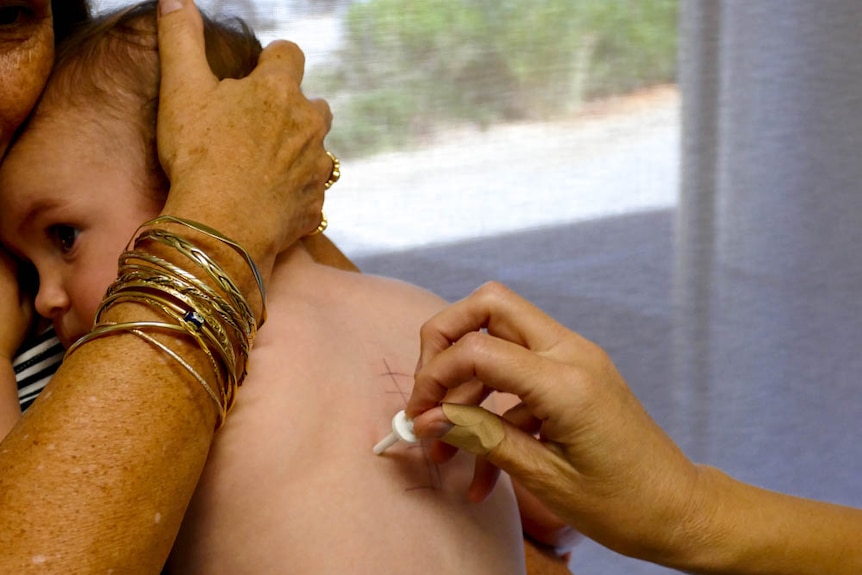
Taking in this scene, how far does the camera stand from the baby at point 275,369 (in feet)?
2.83

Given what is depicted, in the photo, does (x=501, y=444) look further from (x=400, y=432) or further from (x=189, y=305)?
(x=189, y=305)

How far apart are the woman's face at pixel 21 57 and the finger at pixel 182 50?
0.11 meters

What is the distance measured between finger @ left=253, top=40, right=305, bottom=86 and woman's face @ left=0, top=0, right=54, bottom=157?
0.20 meters

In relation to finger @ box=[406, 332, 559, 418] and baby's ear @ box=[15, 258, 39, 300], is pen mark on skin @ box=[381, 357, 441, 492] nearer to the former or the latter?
finger @ box=[406, 332, 559, 418]

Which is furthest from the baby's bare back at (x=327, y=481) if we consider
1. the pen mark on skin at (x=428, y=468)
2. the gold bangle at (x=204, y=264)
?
the gold bangle at (x=204, y=264)

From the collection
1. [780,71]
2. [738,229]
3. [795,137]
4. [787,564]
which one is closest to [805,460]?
[738,229]

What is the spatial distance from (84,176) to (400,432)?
389 millimetres

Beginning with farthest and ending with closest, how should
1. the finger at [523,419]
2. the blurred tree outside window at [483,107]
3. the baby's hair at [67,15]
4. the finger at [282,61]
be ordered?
the blurred tree outside window at [483,107] < the baby's hair at [67,15] < the finger at [282,61] < the finger at [523,419]

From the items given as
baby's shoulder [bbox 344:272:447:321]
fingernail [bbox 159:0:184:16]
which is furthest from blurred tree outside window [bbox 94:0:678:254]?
baby's shoulder [bbox 344:272:447:321]

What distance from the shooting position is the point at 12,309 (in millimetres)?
1034

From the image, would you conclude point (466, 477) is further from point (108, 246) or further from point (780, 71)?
point (780, 71)

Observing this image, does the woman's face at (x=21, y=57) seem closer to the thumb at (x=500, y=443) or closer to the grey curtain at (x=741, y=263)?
the thumb at (x=500, y=443)

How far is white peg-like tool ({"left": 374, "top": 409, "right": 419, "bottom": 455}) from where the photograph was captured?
859 millimetres

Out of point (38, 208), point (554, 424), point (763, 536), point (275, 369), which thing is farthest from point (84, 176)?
point (763, 536)
